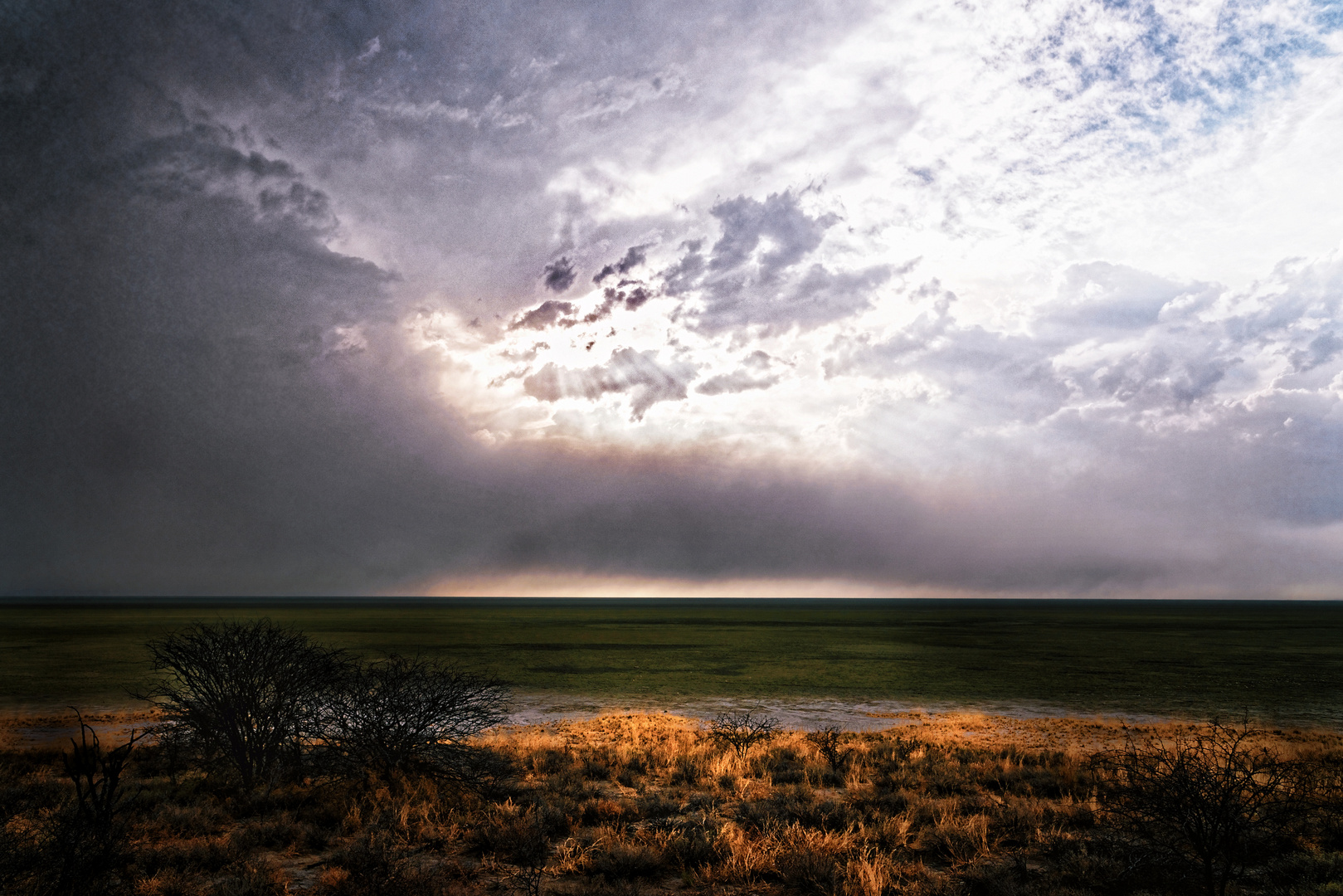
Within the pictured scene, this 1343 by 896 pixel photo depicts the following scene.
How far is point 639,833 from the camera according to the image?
9.64m

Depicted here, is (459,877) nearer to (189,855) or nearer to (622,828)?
(622,828)

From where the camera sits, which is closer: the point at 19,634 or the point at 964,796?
the point at 964,796

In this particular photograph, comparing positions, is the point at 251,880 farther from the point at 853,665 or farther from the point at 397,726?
the point at 853,665

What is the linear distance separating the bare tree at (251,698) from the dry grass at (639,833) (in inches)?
27.1

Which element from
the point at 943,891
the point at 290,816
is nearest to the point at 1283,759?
the point at 943,891

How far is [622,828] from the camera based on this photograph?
33.0ft

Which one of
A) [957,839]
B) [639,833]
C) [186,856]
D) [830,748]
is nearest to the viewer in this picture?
[186,856]

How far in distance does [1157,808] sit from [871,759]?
28.3 ft

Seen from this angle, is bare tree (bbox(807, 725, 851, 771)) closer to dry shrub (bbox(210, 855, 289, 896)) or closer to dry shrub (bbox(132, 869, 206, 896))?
dry shrub (bbox(210, 855, 289, 896))

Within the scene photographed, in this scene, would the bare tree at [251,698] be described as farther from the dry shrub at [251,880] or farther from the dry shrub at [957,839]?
the dry shrub at [957,839]

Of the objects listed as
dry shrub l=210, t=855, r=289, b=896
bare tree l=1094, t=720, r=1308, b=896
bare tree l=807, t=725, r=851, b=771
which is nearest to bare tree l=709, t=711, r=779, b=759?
bare tree l=807, t=725, r=851, b=771

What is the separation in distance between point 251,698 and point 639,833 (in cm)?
720

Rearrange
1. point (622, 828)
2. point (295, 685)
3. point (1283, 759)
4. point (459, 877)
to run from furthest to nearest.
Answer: point (1283, 759)
point (295, 685)
point (622, 828)
point (459, 877)

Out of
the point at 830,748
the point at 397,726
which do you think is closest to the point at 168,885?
the point at 397,726
